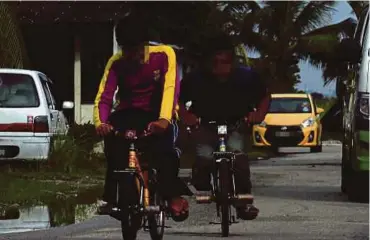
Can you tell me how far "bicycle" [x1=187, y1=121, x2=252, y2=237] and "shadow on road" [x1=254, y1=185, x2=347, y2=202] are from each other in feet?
14.8

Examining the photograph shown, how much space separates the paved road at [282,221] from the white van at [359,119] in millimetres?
275

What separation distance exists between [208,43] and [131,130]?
1.49m

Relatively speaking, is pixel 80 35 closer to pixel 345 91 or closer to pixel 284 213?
pixel 345 91

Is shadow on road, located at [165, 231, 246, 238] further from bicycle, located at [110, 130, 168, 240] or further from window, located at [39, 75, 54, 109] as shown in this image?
window, located at [39, 75, 54, 109]

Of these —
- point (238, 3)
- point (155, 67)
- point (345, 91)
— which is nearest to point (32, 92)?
point (345, 91)

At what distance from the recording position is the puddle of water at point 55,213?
435 inches

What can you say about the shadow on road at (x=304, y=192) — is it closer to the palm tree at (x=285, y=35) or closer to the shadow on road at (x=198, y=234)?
the shadow on road at (x=198, y=234)

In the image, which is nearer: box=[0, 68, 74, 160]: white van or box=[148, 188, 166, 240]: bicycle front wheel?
box=[148, 188, 166, 240]: bicycle front wheel

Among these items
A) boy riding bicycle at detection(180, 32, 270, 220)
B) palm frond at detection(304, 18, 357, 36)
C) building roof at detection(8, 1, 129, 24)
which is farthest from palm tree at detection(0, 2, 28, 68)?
palm frond at detection(304, 18, 357, 36)

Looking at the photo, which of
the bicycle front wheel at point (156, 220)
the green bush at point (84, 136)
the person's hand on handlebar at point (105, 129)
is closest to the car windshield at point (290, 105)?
the green bush at point (84, 136)

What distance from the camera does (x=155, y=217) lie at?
8.51 meters

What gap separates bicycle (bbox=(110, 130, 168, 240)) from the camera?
825cm

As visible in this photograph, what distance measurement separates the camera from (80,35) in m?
25.5

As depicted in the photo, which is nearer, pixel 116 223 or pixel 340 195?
pixel 116 223
